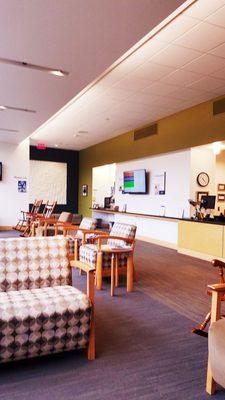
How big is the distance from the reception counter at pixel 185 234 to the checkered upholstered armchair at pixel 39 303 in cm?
416

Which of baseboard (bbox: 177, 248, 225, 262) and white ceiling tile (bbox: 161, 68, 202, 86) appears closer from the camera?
white ceiling tile (bbox: 161, 68, 202, 86)

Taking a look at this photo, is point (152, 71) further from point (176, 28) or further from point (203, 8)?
point (203, 8)

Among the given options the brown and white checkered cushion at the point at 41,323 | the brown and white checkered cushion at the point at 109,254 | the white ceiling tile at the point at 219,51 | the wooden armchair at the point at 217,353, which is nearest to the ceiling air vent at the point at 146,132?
the white ceiling tile at the point at 219,51

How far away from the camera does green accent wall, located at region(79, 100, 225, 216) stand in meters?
6.96

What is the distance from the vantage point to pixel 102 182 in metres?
13.8

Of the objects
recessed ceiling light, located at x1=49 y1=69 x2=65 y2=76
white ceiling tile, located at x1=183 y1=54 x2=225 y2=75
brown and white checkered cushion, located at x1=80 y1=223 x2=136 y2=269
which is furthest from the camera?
white ceiling tile, located at x1=183 y1=54 x2=225 y2=75

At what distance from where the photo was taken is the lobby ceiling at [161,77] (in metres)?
4.04

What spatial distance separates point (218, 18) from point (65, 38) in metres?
1.87

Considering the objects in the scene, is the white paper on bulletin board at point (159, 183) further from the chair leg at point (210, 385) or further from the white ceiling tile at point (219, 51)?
the chair leg at point (210, 385)

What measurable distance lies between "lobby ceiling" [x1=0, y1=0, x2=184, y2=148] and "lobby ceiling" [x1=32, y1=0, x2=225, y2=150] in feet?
2.77

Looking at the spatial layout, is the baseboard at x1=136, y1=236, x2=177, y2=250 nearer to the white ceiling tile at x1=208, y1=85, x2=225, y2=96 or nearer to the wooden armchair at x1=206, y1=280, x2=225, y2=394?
the white ceiling tile at x1=208, y1=85, x2=225, y2=96

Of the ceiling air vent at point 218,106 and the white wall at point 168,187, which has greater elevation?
the ceiling air vent at point 218,106

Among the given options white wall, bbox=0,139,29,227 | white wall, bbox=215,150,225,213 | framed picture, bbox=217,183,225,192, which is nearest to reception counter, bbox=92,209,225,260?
white wall, bbox=215,150,225,213

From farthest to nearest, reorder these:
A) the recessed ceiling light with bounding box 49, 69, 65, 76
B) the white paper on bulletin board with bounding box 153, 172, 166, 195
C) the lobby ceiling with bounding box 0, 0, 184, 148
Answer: the white paper on bulletin board with bounding box 153, 172, 166, 195
the recessed ceiling light with bounding box 49, 69, 65, 76
the lobby ceiling with bounding box 0, 0, 184, 148
